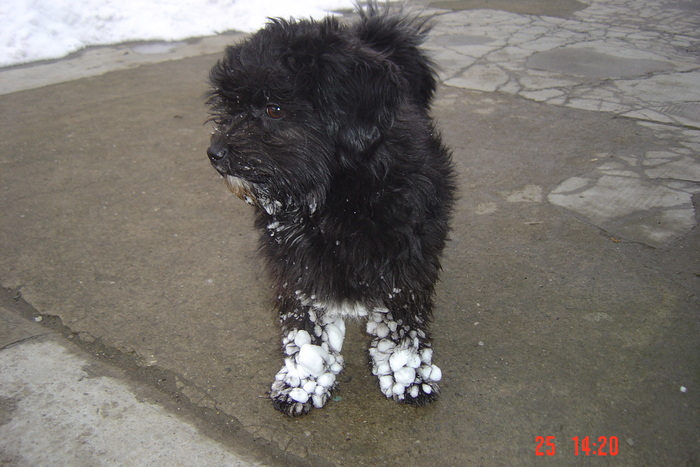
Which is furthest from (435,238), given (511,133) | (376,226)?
(511,133)

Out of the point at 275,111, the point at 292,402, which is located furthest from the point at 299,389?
the point at 275,111

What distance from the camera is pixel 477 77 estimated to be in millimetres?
5672

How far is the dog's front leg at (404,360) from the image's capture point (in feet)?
7.52

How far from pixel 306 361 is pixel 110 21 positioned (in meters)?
6.34

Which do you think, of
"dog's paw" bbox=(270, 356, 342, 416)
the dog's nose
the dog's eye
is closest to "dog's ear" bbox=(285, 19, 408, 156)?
the dog's eye

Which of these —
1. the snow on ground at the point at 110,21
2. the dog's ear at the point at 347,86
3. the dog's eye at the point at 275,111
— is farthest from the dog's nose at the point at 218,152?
the snow on ground at the point at 110,21

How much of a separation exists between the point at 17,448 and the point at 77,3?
256 inches

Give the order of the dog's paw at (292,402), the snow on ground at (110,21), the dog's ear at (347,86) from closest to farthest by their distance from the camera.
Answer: the dog's ear at (347,86)
the dog's paw at (292,402)
the snow on ground at (110,21)

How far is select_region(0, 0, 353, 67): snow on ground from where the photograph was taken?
6.18 metres

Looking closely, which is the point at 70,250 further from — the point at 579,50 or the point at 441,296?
the point at 579,50

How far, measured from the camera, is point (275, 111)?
6.17 ft
